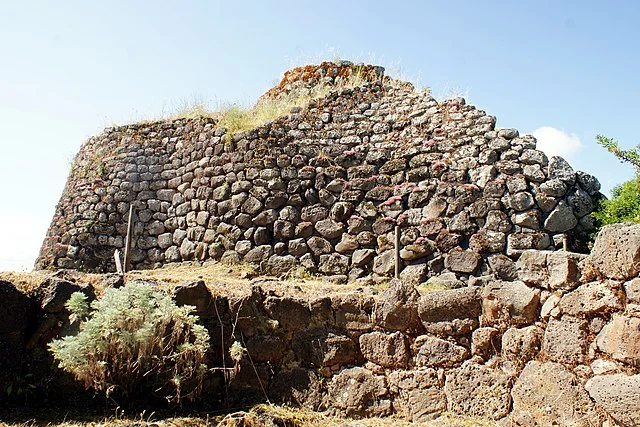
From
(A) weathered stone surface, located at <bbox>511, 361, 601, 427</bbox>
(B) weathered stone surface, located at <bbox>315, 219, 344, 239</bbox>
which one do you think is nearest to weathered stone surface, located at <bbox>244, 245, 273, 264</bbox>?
(B) weathered stone surface, located at <bbox>315, 219, 344, 239</bbox>

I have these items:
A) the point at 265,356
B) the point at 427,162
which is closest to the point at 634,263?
the point at 265,356

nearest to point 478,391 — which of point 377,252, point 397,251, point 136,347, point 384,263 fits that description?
point 136,347

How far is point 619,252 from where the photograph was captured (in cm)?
420

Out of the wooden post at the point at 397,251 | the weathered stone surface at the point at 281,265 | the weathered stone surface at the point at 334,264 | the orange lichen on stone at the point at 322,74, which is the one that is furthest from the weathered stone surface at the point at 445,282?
the orange lichen on stone at the point at 322,74

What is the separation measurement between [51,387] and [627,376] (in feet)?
17.0

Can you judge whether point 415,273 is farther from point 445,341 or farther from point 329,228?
point 445,341

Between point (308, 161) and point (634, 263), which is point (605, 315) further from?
point (308, 161)

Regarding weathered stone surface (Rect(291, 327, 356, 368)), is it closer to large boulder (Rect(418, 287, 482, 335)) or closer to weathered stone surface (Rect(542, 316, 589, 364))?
large boulder (Rect(418, 287, 482, 335))

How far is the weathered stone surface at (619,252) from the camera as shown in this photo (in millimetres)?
4086

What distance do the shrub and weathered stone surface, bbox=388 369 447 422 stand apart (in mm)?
1960

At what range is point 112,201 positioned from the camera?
Answer: 12.4 metres

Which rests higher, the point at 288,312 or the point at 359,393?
the point at 288,312

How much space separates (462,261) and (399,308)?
141 inches

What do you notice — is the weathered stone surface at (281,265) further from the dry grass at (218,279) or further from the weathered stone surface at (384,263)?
the weathered stone surface at (384,263)
